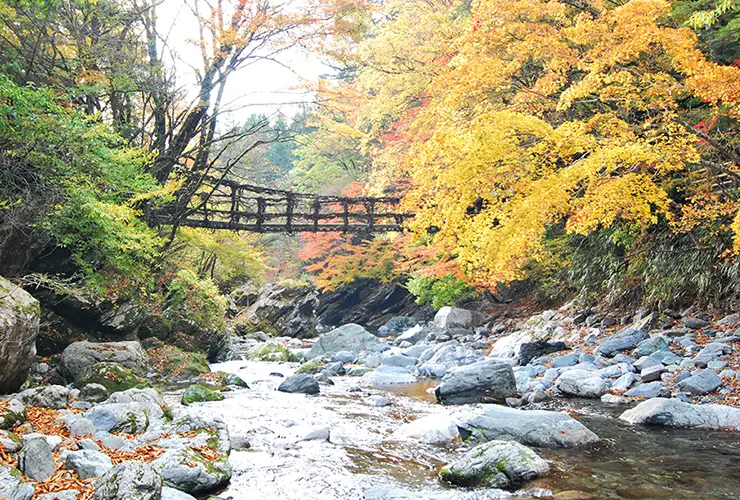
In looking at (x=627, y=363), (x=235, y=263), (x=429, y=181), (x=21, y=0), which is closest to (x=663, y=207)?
(x=627, y=363)

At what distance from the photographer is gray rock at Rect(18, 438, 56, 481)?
3.70 m

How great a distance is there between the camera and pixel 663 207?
733cm

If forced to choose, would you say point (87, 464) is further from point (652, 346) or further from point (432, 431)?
point (652, 346)

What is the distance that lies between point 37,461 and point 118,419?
5.38 feet

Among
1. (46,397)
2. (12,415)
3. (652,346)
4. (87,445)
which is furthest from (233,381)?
(652,346)

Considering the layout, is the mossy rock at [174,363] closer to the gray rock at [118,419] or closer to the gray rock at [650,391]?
the gray rock at [118,419]

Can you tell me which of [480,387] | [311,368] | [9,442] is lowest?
[311,368]

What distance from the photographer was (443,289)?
18375mm

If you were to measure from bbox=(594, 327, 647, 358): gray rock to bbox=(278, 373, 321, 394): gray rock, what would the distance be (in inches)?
197

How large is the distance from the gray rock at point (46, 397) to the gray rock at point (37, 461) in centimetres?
254

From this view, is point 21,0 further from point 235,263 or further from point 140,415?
point 235,263

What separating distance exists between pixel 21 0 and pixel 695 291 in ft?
39.0

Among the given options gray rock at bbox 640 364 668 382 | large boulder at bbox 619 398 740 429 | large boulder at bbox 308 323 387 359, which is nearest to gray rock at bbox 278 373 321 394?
large boulder at bbox 619 398 740 429

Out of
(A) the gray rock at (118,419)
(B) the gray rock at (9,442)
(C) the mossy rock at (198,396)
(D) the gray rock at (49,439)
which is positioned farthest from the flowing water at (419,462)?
(B) the gray rock at (9,442)
